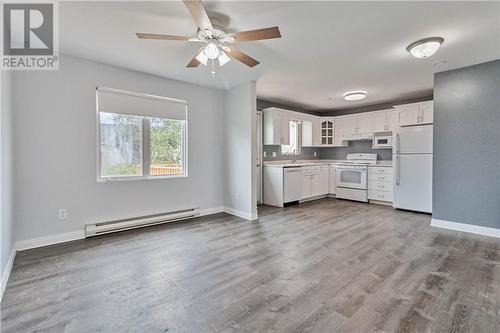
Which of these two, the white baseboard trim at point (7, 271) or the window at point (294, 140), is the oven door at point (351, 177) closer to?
the window at point (294, 140)

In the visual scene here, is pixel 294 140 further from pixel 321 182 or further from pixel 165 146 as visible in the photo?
pixel 165 146

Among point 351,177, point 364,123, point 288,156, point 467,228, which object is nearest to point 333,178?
point 351,177

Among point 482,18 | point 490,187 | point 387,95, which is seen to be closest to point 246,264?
point 482,18

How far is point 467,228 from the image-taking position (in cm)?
362

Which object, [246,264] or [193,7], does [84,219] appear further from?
[193,7]

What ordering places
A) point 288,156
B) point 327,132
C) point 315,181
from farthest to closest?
1. point 327,132
2. point 288,156
3. point 315,181

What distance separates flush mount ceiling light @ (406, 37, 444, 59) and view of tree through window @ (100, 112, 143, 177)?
12.9 feet

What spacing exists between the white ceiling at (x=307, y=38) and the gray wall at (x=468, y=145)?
1.03 ft

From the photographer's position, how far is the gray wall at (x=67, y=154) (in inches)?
115

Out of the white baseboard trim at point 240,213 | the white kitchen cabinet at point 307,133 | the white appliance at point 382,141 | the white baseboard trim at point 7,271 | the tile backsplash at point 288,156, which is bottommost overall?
the white baseboard trim at point 7,271

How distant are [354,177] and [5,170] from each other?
6.18 metres

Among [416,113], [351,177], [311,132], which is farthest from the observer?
[311,132]

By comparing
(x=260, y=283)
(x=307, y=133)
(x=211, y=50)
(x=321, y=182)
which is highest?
(x=211, y=50)

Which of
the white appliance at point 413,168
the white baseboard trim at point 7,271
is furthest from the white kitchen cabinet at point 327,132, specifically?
the white baseboard trim at point 7,271
